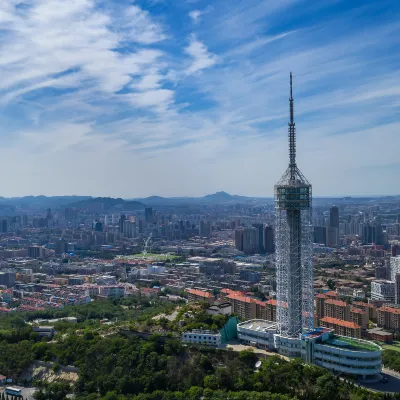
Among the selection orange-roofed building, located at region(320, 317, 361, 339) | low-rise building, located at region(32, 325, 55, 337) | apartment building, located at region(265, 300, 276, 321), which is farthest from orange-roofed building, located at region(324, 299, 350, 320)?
low-rise building, located at region(32, 325, 55, 337)

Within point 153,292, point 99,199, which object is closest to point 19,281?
point 153,292

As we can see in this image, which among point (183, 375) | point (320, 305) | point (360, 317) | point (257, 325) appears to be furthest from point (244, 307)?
point (183, 375)

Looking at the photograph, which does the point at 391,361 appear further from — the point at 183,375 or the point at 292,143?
the point at 292,143

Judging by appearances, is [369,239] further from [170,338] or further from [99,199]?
[99,199]

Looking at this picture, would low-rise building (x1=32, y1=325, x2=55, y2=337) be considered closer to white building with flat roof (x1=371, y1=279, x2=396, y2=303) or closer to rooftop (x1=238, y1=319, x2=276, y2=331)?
rooftop (x1=238, y1=319, x2=276, y2=331)

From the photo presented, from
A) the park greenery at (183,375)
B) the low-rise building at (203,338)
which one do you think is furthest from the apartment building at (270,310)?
the park greenery at (183,375)
